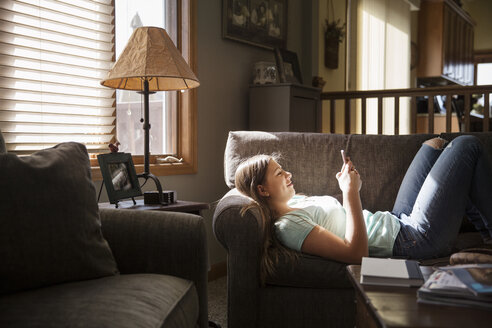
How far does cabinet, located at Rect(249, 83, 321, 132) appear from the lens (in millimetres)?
3323

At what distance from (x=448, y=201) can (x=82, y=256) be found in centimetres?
136

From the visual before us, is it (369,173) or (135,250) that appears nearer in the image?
(135,250)

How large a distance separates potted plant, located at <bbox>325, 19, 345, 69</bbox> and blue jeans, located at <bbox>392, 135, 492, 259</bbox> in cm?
282

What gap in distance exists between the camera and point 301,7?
167 inches

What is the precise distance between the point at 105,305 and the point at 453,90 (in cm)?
272

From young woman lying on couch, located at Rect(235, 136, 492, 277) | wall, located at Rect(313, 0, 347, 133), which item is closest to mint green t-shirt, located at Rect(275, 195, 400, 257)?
young woman lying on couch, located at Rect(235, 136, 492, 277)

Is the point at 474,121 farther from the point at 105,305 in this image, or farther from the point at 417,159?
the point at 105,305

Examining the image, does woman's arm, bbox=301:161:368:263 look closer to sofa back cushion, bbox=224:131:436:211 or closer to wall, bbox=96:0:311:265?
sofa back cushion, bbox=224:131:436:211

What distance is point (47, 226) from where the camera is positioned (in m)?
1.26

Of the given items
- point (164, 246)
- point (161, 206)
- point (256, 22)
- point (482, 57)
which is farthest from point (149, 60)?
point (482, 57)

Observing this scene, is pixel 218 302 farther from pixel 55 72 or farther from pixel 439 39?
pixel 439 39

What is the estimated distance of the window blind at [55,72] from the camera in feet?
7.02

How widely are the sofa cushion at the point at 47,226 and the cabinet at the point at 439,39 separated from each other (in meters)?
6.30

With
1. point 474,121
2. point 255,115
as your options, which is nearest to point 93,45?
point 255,115
